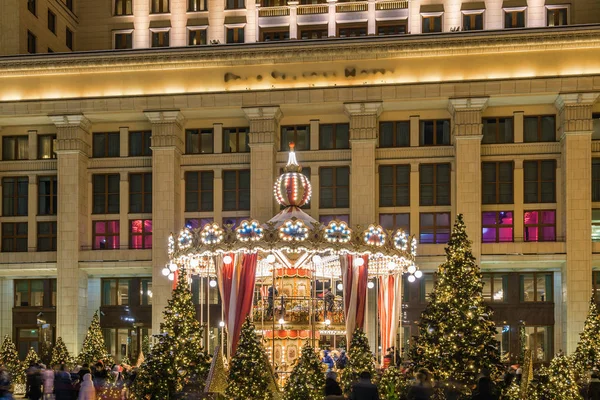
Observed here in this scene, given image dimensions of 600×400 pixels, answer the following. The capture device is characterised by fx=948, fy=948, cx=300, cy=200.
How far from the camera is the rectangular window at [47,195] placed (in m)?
50.1

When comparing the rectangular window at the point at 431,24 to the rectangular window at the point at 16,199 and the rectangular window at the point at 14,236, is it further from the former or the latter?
the rectangular window at the point at 14,236

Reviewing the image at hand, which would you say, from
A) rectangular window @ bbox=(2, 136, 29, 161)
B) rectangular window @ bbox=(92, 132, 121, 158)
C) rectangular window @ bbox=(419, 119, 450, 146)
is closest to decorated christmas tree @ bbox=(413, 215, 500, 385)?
rectangular window @ bbox=(419, 119, 450, 146)

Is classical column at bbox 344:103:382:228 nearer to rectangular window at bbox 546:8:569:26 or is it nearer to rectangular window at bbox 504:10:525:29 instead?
rectangular window at bbox 504:10:525:29

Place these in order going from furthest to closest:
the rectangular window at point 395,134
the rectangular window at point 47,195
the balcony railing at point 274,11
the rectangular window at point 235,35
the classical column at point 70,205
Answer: the rectangular window at point 235,35, the balcony railing at point 274,11, the rectangular window at point 47,195, the classical column at point 70,205, the rectangular window at point 395,134

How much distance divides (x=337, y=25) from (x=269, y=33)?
3.82 m

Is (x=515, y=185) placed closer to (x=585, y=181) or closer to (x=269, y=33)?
(x=585, y=181)

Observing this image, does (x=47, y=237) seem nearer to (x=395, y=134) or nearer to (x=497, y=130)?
(x=395, y=134)

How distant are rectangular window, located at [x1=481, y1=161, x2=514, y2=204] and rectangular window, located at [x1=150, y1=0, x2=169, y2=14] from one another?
20.1 meters

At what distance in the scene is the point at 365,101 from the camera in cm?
4644

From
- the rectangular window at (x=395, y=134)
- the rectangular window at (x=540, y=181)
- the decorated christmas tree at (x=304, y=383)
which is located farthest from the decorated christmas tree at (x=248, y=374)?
the rectangular window at (x=540, y=181)

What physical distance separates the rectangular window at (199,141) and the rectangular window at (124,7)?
9.22 m

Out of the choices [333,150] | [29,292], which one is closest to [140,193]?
[29,292]

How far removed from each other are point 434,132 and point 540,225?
697 centimetres

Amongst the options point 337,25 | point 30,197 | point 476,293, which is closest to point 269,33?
point 337,25
